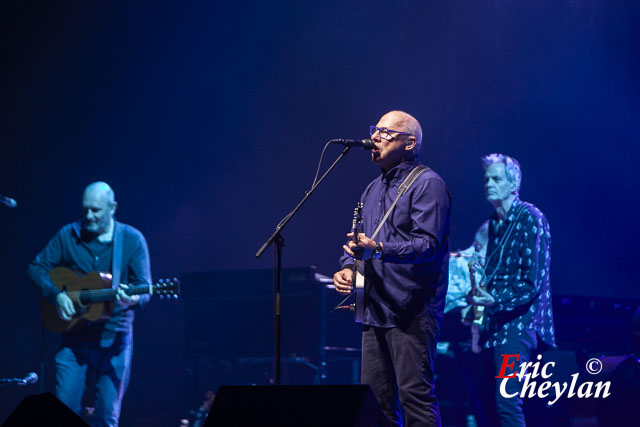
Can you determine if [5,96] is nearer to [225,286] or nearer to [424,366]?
[225,286]

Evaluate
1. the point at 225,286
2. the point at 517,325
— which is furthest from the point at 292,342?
the point at 517,325

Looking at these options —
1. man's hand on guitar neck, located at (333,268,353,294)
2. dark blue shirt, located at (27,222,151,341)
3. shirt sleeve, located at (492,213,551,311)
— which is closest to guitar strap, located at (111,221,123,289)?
dark blue shirt, located at (27,222,151,341)

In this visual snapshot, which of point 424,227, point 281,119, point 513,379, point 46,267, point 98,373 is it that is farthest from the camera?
point 281,119

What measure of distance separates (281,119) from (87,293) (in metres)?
4.24

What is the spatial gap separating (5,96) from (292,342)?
4836 mm

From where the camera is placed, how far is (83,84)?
30.6ft

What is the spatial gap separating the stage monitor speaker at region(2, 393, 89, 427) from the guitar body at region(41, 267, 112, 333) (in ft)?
10.6

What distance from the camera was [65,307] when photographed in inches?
243

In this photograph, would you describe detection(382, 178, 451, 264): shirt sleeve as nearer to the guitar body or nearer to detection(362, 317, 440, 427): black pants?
detection(362, 317, 440, 427): black pants

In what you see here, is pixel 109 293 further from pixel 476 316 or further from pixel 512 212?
pixel 512 212

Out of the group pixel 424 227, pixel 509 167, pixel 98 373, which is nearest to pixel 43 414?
pixel 424 227

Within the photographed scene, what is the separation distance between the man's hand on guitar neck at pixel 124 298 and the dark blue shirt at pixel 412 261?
286cm

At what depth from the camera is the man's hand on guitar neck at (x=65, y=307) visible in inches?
242

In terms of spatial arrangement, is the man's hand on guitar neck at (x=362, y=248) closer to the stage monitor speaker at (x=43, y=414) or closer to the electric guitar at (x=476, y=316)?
the stage monitor speaker at (x=43, y=414)
